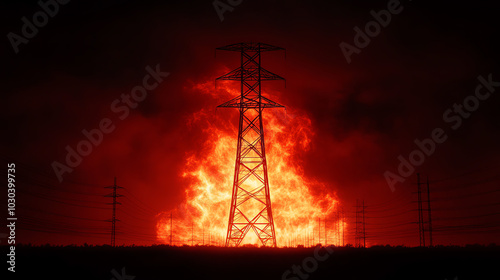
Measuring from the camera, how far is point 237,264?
46875mm

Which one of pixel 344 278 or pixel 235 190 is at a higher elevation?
pixel 235 190

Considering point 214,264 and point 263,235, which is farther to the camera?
point 263,235

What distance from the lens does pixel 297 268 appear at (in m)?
45.4

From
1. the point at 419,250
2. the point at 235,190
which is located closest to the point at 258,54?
the point at 235,190

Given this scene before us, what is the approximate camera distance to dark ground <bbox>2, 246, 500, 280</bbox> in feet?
145

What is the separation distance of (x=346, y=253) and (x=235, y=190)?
99.7 ft

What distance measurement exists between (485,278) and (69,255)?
28.0m

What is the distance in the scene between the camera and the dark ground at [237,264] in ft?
145

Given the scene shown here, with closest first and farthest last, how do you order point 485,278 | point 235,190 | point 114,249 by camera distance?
point 485,278, point 114,249, point 235,190

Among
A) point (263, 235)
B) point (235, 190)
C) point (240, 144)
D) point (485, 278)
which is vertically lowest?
point (485, 278)

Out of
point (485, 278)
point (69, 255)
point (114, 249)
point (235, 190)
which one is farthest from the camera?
point (235, 190)

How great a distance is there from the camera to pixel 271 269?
45.8 m

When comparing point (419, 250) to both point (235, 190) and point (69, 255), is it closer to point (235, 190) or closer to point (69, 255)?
point (69, 255)

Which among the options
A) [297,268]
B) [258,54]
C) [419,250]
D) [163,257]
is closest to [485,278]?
[419,250]
